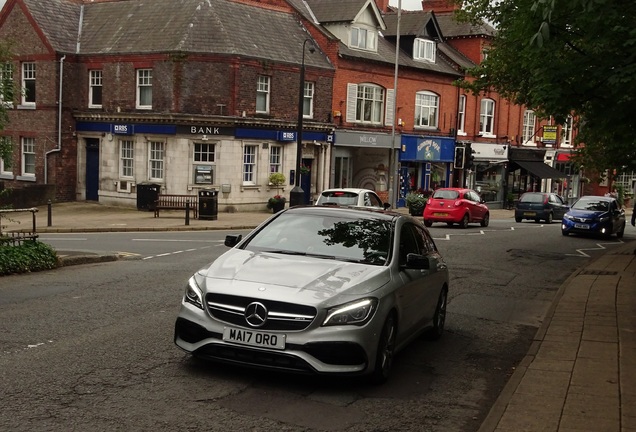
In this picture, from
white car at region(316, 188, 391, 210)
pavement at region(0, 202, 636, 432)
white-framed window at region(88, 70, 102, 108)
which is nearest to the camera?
pavement at region(0, 202, 636, 432)

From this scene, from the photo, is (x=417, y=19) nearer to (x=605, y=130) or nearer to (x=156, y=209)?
(x=156, y=209)

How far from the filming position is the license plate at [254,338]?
6695 mm

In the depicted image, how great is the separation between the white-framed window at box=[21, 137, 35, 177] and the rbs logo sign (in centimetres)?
496


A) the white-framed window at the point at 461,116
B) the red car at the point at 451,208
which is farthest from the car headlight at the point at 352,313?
the white-framed window at the point at 461,116

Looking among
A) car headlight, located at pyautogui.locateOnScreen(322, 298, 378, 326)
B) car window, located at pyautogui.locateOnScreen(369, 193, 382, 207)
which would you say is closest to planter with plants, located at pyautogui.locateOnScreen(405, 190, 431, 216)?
car window, located at pyautogui.locateOnScreen(369, 193, 382, 207)

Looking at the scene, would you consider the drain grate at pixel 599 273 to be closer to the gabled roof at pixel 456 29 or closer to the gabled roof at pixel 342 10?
the gabled roof at pixel 342 10

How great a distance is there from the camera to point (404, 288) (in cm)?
789

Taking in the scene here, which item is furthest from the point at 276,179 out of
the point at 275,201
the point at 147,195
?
the point at 147,195

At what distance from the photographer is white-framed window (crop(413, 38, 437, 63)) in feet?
149

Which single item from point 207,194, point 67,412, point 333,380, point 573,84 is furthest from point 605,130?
point 207,194

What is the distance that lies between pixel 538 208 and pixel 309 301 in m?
33.2

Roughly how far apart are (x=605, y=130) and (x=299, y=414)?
32.2ft

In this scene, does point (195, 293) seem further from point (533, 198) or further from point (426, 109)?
point (426, 109)

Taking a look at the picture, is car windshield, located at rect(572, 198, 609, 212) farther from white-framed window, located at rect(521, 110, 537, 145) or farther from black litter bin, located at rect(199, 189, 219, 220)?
white-framed window, located at rect(521, 110, 537, 145)
